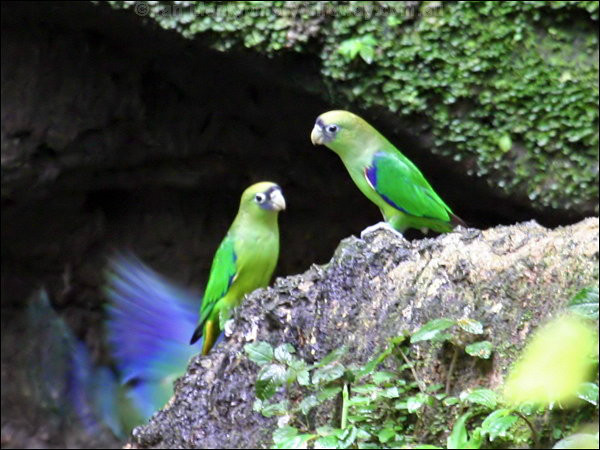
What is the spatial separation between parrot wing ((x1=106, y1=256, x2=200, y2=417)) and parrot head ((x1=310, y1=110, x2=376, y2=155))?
205 centimetres

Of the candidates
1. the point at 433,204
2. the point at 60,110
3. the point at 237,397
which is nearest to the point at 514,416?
the point at 237,397

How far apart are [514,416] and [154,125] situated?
4336mm

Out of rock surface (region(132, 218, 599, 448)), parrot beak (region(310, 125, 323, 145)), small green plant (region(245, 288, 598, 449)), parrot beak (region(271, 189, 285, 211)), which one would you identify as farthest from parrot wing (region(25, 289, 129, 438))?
small green plant (region(245, 288, 598, 449))

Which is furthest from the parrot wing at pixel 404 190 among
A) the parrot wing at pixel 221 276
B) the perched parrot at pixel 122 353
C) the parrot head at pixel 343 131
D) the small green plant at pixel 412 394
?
the perched parrot at pixel 122 353

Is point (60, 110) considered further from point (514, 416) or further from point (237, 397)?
point (514, 416)

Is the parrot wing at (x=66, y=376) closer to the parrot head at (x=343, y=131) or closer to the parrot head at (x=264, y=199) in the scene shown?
the parrot head at (x=264, y=199)

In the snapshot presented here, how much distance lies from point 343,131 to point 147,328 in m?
2.45

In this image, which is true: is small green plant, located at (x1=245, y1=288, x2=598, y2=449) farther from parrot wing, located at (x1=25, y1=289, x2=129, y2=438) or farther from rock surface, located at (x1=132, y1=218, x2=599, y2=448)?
parrot wing, located at (x1=25, y1=289, x2=129, y2=438)

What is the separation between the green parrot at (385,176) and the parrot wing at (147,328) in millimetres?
2051

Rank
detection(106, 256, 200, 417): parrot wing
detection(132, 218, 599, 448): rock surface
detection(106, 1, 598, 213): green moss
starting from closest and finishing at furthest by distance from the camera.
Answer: detection(132, 218, 599, 448): rock surface, detection(106, 1, 598, 213): green moss, detection(106, 256, 200, 417): parrot wing

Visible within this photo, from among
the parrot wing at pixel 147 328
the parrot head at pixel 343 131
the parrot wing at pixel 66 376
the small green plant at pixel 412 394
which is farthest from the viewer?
the parrot wing at pixel 66 376

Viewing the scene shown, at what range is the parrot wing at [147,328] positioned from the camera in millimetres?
5906

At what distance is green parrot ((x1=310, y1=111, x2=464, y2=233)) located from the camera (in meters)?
4.08

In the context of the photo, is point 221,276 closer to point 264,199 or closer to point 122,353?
point 264,199
